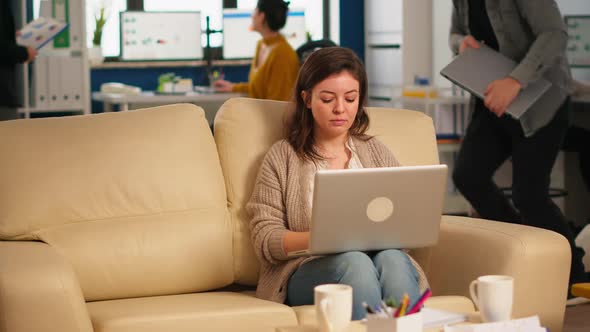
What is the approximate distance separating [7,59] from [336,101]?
2642mm

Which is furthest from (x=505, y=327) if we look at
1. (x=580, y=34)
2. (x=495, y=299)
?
(x=580, y=34)

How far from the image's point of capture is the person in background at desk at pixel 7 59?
4.66 metres

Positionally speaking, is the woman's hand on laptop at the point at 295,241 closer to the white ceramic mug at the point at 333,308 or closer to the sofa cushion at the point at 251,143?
the sofa cushion at the point at 251,143

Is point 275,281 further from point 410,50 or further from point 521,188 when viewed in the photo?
point 410,50

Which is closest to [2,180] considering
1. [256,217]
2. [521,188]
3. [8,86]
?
[256,217]

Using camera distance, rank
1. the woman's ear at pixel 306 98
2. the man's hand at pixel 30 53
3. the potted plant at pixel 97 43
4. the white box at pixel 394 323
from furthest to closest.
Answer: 1. the potted plant at pixel 97 43
2. the man's hand at pixel 30 53
3. the woman's ear at pixel 306 98
4. the white box at pixel 394 323

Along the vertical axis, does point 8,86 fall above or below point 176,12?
below

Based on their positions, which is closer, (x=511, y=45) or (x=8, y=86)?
(x=511, y=45)

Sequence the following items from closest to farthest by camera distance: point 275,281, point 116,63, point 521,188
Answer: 1. point 275,281
2. point 521,188
3. point 116,63

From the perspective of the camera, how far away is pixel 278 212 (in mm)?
2521

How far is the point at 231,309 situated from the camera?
7.56 ft

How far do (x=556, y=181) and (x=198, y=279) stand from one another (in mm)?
3304

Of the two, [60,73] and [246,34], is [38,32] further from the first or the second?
[246,34]

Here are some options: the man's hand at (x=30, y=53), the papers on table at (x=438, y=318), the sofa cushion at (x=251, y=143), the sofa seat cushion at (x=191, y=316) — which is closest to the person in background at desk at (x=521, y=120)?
the sofa cushion at (x=251, y=143)
